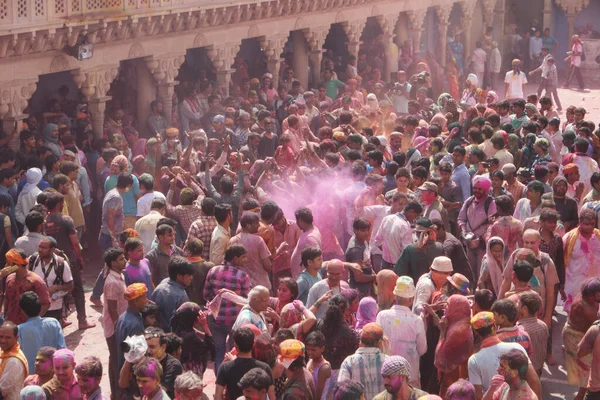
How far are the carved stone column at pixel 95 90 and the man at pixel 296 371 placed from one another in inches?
391

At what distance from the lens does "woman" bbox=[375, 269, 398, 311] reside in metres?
9.18

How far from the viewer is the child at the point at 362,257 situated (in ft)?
33.8

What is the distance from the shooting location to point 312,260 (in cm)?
966

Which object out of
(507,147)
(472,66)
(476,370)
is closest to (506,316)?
(476,370)

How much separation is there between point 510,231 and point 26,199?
5.35 meters

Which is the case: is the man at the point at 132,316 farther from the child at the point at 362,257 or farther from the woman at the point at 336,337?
the child at the point at 362,257

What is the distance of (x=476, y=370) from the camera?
26.5 ft

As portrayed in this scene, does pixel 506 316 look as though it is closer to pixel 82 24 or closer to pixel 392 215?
pixel 392 215

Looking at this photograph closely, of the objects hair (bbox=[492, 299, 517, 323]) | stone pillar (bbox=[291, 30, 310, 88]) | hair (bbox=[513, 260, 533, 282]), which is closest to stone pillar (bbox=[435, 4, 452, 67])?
stone pillar (bbox=[291, 30, 310, 88])

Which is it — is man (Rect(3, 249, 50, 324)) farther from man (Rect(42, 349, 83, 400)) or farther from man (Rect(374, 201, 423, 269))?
man (Rect(374, 201, 423, 269))

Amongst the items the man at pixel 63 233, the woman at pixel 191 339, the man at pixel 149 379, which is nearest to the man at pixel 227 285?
the woman at pixel 191 339

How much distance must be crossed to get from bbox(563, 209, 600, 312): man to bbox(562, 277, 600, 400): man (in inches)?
58.9

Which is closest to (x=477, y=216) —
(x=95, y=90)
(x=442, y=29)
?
(x=95, y=90)

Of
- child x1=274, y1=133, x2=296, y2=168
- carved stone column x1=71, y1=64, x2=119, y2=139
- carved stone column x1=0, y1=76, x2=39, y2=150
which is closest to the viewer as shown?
child x1=274, y1=133, x2=296, y2=168
